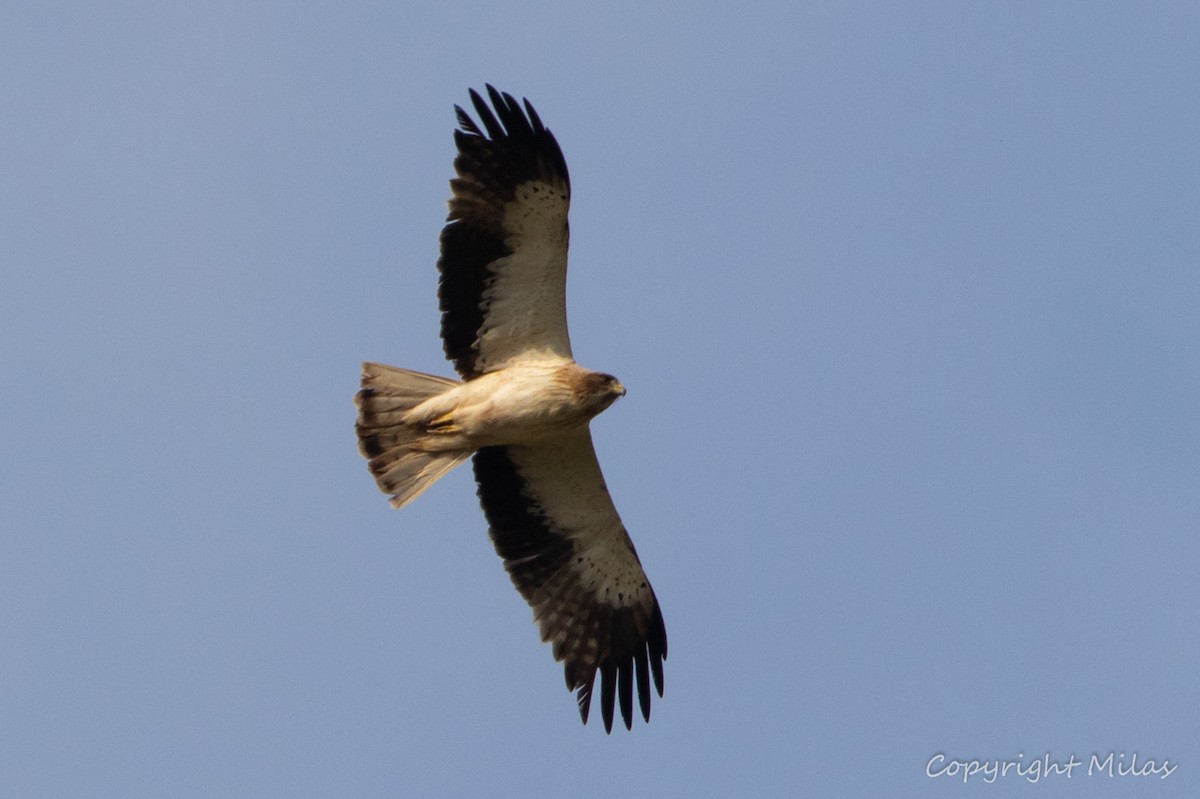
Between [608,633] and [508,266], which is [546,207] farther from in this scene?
[608,633]

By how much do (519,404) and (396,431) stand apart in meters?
0.90

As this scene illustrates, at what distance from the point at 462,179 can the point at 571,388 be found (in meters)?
1.58

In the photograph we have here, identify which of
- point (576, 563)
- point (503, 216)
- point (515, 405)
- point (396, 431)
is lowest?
point (576, 563)

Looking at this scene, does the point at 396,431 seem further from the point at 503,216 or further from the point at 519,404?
the point at 503,216

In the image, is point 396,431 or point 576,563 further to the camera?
point 576,563

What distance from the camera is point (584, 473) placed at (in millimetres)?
12773

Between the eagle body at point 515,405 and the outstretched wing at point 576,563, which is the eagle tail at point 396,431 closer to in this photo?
the eagle body at point 515,405

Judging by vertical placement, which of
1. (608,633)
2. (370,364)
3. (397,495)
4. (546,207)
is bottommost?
(608,633)

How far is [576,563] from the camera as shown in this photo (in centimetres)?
1304

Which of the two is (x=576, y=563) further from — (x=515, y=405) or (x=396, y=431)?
(x=396, y=431)

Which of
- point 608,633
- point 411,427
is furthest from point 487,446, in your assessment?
point 608,633

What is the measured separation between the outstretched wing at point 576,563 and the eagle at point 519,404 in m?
0.01

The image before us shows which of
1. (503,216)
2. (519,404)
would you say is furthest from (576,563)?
(503,216)

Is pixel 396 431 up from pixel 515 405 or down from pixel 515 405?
down
